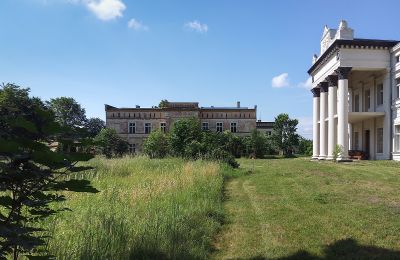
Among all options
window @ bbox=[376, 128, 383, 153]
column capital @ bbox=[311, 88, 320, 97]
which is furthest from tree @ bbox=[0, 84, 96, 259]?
column capital @ bbox=[311, 88, 320, 97]

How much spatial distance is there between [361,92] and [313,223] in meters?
32.7

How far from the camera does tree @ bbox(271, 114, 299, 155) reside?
59.5m

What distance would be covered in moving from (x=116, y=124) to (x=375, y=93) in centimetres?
4570

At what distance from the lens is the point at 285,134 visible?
197 feet

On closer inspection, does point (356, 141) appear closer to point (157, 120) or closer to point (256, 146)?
point (256, 146)

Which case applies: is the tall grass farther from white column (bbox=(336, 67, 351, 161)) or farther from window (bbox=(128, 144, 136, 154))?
window (bbox=(128, 144, 136, 154))

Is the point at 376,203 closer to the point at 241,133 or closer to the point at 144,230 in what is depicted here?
the point at 144,230

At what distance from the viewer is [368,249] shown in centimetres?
605

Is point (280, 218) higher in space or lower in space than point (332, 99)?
lower

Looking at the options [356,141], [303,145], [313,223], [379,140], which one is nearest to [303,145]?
[303,145]

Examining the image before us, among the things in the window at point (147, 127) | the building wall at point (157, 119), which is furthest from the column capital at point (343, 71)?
the window at point (147, 127)

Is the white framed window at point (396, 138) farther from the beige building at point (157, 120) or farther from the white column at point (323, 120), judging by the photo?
the beige building at point (157, 120)

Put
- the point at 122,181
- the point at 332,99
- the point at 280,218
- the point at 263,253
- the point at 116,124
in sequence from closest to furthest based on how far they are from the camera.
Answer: the point at 263,253 < the point at 280,218 < the point at 122,181 < the point at 332,99 < the point at 116,124

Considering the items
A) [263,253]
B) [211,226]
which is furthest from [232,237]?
[263,253]
